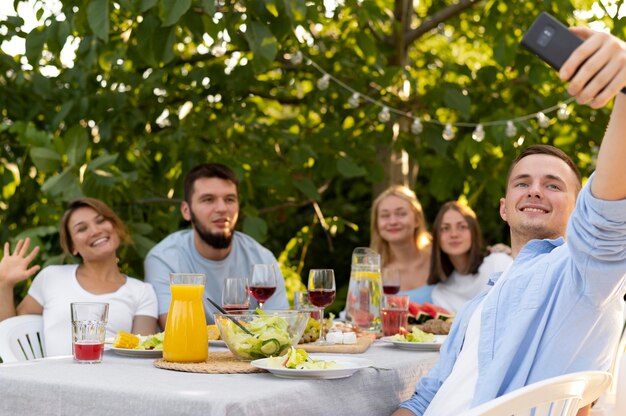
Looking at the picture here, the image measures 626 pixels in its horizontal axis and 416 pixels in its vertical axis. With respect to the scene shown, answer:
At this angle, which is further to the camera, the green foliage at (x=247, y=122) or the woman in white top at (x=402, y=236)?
the woman in white top at (x=402, y=236)

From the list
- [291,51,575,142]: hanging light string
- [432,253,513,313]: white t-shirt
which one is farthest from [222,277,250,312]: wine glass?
[291,51,575,142]: hanging light string

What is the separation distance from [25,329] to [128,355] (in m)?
0.96

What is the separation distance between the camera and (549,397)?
4.86 ft

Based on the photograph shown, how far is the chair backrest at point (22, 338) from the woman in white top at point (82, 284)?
0.12 ft

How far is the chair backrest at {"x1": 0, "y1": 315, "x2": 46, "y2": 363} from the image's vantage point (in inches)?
113

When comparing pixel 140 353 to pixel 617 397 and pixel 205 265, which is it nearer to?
pixel 617 397

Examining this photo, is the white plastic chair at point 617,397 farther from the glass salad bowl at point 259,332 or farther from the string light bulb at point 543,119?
the string light bulb at point 543,119

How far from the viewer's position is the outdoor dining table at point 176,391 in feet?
5.29

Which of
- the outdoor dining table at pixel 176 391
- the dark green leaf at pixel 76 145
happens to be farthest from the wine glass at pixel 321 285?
the dark green leaf at pixel 76 145

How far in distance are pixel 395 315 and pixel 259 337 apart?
0.90 meters

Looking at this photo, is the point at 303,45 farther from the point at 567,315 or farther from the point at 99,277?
the point at 567,315

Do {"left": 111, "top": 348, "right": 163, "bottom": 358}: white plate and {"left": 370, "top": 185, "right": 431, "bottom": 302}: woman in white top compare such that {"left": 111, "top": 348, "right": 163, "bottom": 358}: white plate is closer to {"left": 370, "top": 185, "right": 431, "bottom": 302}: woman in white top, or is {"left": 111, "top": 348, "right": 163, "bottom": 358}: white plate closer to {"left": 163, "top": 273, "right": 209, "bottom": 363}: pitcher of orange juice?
{"left": 163, "top": 273, "right": 209, "bottom": 363}: pitcher of orange juice

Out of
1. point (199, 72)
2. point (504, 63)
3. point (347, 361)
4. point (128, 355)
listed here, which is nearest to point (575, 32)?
point (347, 361)

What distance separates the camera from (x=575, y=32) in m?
1.17
